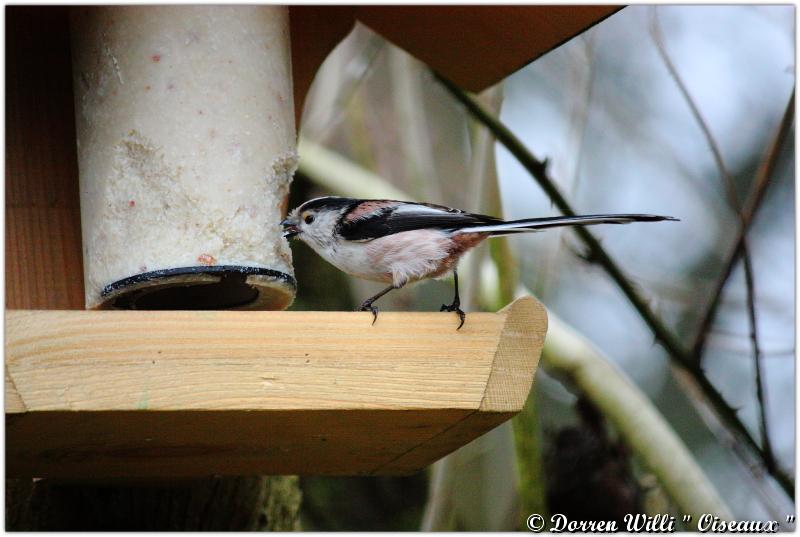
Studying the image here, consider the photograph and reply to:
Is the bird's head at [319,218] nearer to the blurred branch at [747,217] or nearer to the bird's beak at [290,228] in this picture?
the bird's beak at [290,228]

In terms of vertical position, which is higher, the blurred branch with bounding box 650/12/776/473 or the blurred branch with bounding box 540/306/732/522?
the blurred branch with bounding box 650/12/776/473

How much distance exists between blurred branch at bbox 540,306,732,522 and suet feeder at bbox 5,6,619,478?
0.60 m

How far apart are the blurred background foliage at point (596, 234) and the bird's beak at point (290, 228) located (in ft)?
2.11

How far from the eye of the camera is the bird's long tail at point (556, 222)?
1.77 metres

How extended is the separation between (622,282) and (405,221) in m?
0.63

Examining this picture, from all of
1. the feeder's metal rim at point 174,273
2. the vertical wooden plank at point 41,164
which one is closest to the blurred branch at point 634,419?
the feeder's metal rim at point 174,273

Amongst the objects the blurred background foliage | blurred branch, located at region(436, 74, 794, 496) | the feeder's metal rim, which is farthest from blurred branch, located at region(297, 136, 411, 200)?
the feeder's metal rim

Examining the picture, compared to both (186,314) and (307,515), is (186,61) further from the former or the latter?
(307,515)

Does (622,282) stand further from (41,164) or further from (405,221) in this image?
(41,164)

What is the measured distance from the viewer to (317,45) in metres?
2.56

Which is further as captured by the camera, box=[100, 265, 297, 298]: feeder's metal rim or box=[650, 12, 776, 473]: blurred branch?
box=[650, 12, 776, 473]: blurred branch

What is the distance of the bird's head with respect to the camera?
7.37ft

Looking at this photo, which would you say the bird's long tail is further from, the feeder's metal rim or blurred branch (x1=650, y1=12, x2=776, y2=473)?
blurred branch (x1=650, y1=12, x2=776, y2=473)

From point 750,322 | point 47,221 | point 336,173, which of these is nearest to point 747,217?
point 750,322
